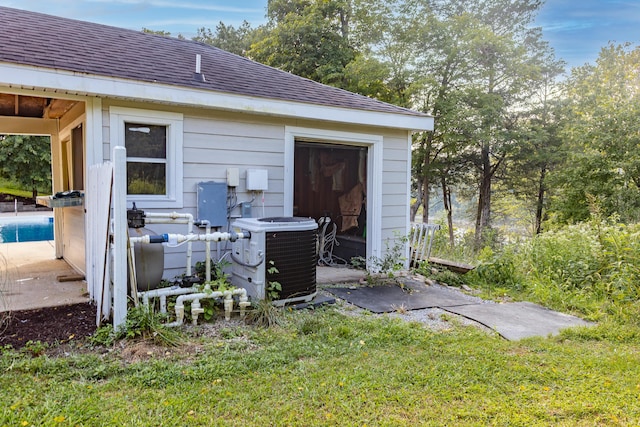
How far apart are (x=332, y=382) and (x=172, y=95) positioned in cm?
319

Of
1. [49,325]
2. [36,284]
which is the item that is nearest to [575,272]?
[49,325]

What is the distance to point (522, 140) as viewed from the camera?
46.0 feet

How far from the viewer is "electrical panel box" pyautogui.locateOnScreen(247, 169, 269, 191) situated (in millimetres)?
4879

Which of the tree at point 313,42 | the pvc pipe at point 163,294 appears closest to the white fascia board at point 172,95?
the pvc pipe at point 163,294

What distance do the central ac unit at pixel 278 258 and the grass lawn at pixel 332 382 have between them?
67cm

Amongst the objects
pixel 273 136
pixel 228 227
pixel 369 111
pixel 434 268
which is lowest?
pixel 434 268

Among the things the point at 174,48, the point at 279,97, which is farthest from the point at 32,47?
the point at 279,97

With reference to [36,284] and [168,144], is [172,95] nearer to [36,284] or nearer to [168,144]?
[168,144]

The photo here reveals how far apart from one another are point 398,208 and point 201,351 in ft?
12.8

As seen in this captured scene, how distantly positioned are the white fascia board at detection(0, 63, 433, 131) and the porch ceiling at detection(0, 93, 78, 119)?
1.30 meters

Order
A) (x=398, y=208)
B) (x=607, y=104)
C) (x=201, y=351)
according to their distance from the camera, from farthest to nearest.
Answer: (x=607, y=104) → (x=398, y=208) → (x=201, y=351)

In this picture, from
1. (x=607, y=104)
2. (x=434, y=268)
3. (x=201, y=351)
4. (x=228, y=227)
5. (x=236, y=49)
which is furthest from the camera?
(x=236, y=49)

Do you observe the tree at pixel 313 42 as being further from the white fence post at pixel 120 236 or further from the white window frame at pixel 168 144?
the white fence post at pixel 120 236

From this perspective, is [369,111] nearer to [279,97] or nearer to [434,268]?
[279,97]
